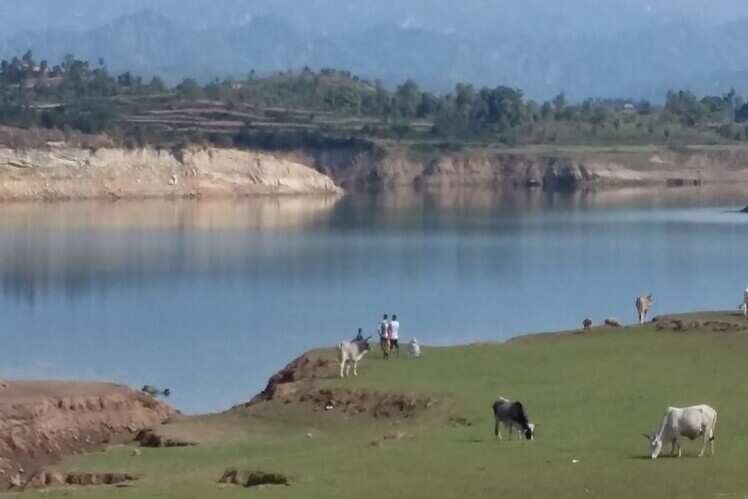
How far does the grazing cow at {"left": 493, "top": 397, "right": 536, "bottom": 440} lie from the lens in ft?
69.1

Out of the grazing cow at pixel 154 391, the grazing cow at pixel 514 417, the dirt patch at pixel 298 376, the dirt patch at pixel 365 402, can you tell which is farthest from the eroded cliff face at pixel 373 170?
the grazing cow at pixel 514 417

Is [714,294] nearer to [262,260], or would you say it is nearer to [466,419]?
[262,260]

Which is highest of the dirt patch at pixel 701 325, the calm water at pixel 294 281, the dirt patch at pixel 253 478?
the dirt patch at pixel 253 478

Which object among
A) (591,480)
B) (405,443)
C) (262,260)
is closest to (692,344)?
(405,443)

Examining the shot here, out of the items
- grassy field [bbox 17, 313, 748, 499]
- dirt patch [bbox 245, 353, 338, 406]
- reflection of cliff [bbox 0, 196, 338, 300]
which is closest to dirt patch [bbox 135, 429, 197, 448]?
grassy field [bbox 17, 313, 748, 499]

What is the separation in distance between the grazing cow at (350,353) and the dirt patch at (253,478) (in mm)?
8901

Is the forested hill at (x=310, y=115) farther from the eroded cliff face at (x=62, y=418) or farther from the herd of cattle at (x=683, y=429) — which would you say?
the herd of cattle at (x=683, y=429)

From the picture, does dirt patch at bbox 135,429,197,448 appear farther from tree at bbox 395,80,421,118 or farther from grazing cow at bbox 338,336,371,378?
tree at bbox 395,80,421,118

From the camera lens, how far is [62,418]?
2830 cm

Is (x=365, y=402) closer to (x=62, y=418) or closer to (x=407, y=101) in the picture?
(x=62, y=418)

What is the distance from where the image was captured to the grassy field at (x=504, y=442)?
18078 millimetres

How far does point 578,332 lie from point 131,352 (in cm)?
1072

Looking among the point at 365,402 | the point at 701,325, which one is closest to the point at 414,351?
the point at 365,402

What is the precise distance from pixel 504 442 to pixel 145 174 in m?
105
